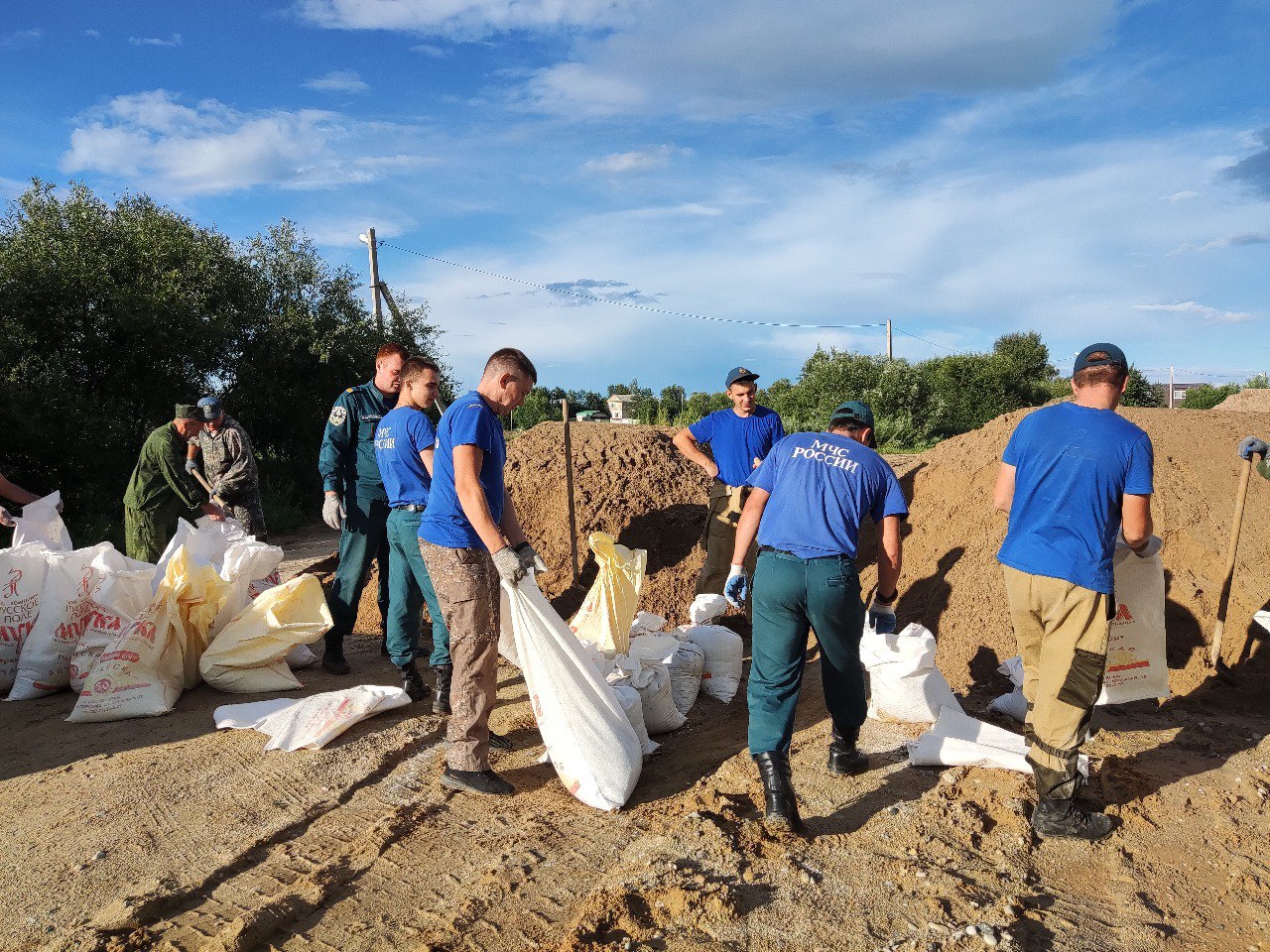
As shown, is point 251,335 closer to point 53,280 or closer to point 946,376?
point 53,280

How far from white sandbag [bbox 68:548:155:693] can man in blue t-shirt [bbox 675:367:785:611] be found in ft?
10.8

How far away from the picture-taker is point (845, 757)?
3580 mm

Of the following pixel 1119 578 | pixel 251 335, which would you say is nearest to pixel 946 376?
pixel 251 335

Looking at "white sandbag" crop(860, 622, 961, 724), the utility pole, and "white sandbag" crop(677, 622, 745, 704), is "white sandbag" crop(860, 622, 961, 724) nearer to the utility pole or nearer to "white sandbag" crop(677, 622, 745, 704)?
"white sandbag" crop(677, 622, 745, 704)

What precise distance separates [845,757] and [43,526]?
4.82 metres

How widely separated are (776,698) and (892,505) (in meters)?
0.87

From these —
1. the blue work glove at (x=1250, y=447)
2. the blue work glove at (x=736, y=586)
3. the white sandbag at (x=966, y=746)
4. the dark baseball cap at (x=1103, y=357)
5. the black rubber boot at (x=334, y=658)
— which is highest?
the dark baseball cap at (x=1103, y=357)

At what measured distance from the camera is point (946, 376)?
27625 millimetres

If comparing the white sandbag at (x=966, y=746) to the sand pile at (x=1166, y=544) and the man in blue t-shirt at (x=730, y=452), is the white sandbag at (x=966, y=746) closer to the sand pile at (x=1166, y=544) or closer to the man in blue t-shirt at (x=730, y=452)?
the sand pile at (x=1166, y=544)

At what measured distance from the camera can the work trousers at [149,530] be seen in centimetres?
629

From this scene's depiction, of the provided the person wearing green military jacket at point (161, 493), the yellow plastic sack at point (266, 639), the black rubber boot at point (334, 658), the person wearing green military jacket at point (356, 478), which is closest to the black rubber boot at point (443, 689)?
the yellow plastic sack at point (266, 639)

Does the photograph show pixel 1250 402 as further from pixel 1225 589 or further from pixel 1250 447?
pixel 1250 447

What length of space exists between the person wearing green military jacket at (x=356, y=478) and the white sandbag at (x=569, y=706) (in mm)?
2081

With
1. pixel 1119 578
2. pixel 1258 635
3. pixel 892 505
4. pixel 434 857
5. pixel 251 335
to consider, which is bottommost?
pixel 434 857
